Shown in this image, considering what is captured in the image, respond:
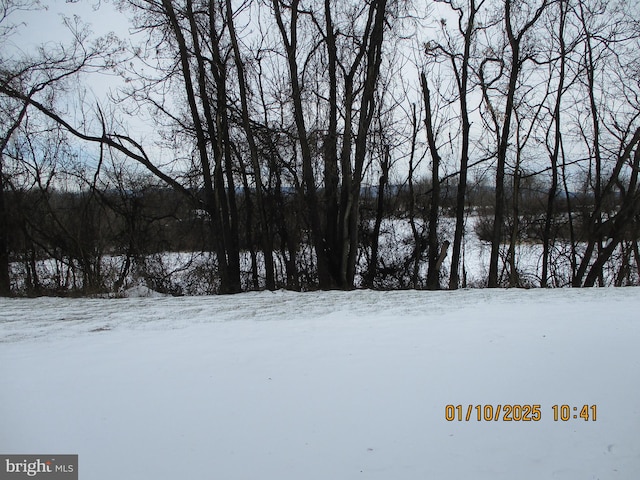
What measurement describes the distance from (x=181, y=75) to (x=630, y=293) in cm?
1054

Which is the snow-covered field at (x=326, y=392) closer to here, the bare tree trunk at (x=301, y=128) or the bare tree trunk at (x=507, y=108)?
the bare tree trunk at (x=301, y=128)

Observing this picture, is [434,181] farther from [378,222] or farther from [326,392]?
[326,392]

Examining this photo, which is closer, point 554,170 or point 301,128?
point 301,128

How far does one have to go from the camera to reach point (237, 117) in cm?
1162

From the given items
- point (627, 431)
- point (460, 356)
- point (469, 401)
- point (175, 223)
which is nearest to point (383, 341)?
point (460, 356)
